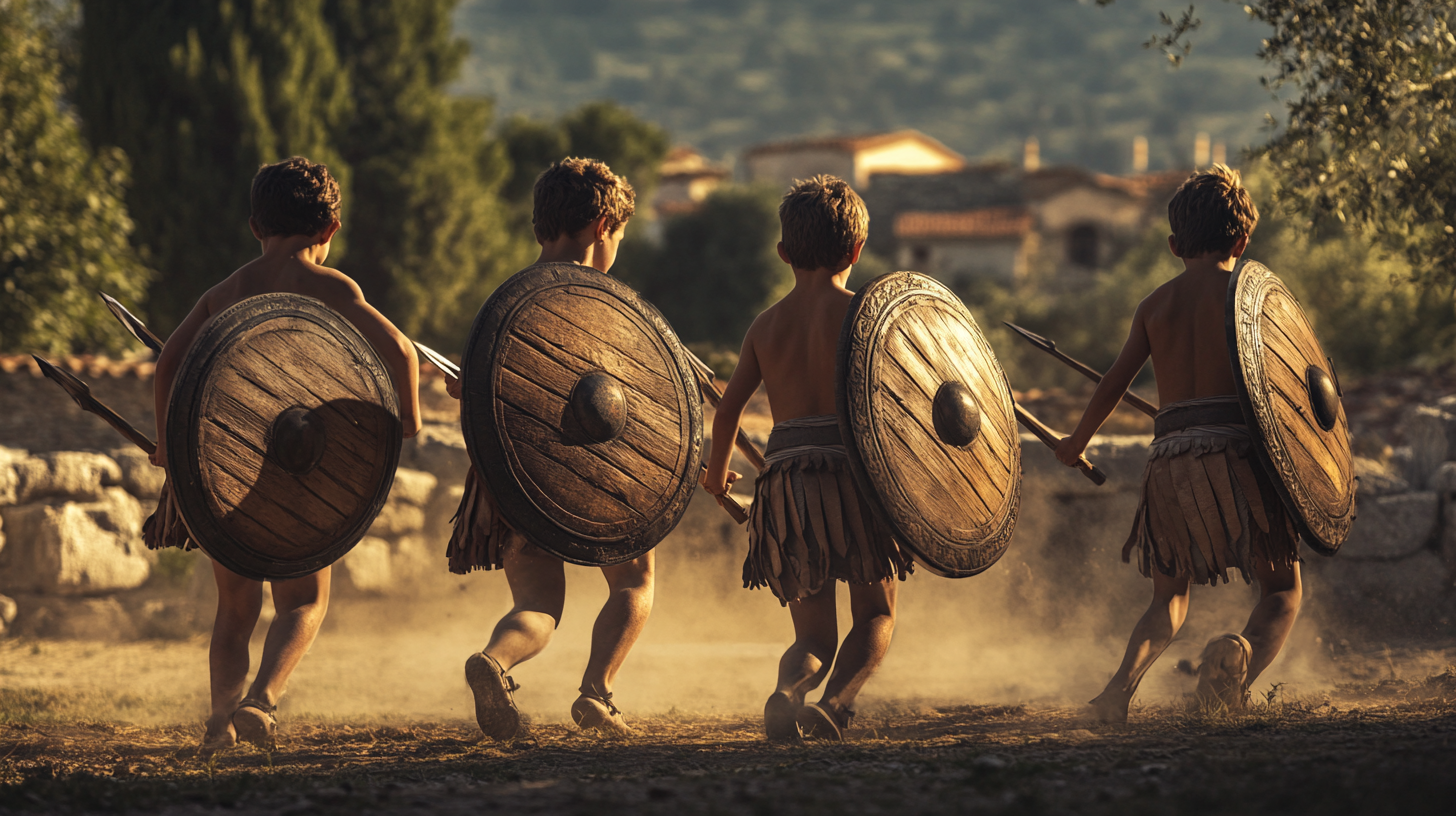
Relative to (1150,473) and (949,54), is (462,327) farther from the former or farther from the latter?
(949,54)

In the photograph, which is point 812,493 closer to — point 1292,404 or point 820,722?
point 820,722

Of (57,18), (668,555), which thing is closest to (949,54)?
(57,18)

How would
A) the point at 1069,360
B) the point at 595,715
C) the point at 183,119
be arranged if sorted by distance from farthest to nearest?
the point at 183,119, the point at 1069,360, the point at 595,715

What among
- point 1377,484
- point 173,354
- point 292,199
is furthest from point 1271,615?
point 173,354

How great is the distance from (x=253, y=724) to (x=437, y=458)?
3593mm

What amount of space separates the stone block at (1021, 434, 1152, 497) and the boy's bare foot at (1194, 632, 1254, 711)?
8.93ft

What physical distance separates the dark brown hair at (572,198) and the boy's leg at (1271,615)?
8.06 feet

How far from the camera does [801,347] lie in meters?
4.06

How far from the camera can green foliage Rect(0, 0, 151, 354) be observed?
12.5m

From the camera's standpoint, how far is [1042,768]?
3107mm

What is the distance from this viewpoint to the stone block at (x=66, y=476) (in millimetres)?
7059

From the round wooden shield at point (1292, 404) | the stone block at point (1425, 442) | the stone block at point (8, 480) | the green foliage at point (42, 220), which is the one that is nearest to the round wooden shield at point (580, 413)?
the round wooden shield at point (1292, 404)

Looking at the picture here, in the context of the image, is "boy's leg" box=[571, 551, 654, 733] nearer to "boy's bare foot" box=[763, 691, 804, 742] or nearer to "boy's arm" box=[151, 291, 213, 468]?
"boy's bare foot" box=[763, 691, 804, 742]

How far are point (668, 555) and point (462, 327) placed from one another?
17.2 metres
